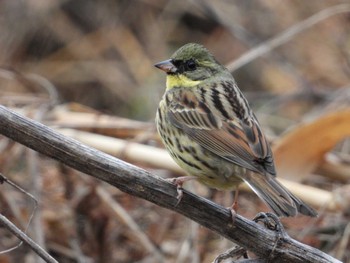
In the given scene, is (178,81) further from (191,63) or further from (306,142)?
(306,142)

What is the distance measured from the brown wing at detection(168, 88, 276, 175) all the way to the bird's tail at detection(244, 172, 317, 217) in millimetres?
35

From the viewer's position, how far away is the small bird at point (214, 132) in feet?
9.63

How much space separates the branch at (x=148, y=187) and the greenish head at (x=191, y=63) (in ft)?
2.71

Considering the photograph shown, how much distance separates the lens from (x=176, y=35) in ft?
24.1

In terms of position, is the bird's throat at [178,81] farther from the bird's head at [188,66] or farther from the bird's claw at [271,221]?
the bird's claw at [271,221]

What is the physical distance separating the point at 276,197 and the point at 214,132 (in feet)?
1.54

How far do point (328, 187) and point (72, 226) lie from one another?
1267 millimetres

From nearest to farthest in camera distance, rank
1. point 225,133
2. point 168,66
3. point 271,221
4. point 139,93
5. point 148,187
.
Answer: point 148,187
point 271,221
point 225,133
point 168,66
point 139,93

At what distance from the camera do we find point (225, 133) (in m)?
3.18

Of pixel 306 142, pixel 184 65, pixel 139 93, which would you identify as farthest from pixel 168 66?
pixel 139 93

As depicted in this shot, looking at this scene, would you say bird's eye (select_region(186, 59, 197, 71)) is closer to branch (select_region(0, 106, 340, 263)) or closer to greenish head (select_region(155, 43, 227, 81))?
greenish head (select_region(155, 43, 227, 81))

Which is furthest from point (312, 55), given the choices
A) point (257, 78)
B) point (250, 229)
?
point (250, 229)

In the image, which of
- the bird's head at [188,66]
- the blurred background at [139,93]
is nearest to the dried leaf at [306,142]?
the blurred background at [139,93]

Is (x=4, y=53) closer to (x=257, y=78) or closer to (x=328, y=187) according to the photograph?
(x=257, y=78)
